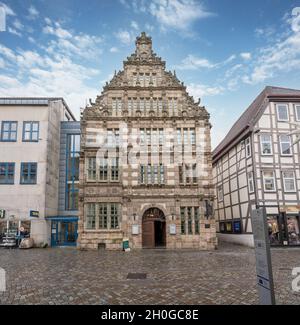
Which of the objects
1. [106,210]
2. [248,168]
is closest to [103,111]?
[106,210]

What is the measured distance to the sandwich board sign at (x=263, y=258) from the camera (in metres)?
5.45

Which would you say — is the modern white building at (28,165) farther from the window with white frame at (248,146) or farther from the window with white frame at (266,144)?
the window with white frame at (266,144)

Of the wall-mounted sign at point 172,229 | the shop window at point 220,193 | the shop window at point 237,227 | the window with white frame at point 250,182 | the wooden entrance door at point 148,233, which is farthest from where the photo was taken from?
the shop window at point 220,193

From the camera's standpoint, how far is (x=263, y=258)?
563cm

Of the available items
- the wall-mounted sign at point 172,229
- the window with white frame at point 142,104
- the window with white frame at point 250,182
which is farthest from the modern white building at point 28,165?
the window with white frame at point 250,182

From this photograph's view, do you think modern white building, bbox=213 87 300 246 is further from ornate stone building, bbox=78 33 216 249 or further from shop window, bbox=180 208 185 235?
shop window, bbox=180 208 185 235

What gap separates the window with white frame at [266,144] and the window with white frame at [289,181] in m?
2.31

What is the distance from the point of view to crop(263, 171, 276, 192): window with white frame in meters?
23.3

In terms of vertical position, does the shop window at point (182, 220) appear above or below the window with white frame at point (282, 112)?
below

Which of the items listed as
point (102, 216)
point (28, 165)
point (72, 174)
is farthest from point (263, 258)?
point (72, 174)

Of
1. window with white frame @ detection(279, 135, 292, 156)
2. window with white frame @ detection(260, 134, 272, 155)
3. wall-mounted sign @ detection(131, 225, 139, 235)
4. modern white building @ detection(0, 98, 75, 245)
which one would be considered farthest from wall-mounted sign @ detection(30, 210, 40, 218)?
window with white frame @ detection(279, 135, 292, 156)

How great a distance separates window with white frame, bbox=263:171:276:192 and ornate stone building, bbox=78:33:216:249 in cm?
500

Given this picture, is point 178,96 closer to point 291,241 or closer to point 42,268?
point 291,241
